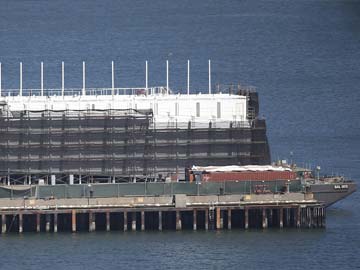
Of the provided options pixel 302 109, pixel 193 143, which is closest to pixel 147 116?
pixel 193 143

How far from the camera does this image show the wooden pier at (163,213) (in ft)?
437

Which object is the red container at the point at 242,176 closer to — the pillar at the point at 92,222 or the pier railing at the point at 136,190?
the pier railing at the point at 136,190

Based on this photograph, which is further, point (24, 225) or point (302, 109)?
point (302, 109)

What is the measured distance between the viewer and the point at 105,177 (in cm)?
14062

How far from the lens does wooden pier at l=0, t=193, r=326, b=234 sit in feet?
437

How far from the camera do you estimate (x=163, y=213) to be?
5276 inches

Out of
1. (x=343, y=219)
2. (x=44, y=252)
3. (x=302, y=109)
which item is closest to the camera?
(x=44, y=252)

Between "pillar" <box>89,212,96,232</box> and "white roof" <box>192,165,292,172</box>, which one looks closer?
"pillar" <box>89,212,96,232</box>

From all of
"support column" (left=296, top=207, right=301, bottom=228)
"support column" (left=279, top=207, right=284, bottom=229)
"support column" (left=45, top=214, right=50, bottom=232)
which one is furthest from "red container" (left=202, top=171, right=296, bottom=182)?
"support column" (left=45, top=214, right=50, bottom=232)

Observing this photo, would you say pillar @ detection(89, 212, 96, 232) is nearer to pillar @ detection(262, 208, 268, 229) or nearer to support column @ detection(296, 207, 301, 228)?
pillar @ detection(262, 208, 268, 229)

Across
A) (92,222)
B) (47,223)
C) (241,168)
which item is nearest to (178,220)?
(92,222)

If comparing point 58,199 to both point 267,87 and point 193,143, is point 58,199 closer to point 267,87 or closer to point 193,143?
point 193,143

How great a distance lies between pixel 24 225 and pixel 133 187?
19.2 ft

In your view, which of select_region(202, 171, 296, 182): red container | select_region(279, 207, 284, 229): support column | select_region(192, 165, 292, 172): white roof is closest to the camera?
select_region(279, 207, 284, 229): support column
